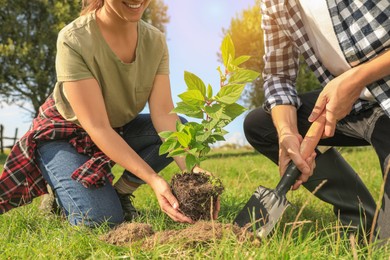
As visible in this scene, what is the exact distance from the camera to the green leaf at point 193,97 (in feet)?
7.20

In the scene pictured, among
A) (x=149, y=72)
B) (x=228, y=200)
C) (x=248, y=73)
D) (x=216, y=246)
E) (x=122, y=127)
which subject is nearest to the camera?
(x=216, y=246)

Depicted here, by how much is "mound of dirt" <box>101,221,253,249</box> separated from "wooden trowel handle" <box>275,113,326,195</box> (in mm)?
348

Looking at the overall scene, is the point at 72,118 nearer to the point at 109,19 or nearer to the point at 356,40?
the point at 109,19

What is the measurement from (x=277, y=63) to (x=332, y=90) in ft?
1.95

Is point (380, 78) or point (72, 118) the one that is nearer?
point (380, 78)

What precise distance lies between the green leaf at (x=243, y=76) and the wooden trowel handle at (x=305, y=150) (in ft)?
1.55

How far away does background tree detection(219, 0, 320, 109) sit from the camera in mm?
13898

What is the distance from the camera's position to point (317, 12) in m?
2.52

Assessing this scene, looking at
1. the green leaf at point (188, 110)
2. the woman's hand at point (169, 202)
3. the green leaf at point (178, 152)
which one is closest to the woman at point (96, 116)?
the woman's hand at point (169, 202)

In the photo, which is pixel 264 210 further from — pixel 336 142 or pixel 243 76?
pixel 336 142

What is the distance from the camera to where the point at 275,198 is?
241cm

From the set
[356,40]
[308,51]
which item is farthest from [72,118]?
[356,40]

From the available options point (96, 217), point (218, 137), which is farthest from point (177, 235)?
point (96, 217)

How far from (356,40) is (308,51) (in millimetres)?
368
